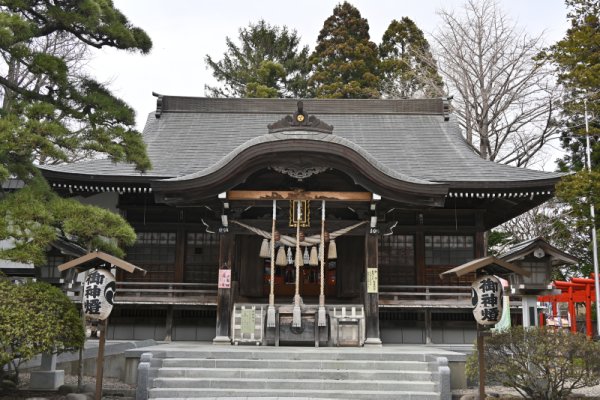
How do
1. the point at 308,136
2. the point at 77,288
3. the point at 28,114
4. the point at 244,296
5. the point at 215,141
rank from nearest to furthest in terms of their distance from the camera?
the point at 28,114, the point at 77,288, the point at 308,136, the point at 244,296, the point at 215,141

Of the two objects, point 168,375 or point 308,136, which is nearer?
point 168,375

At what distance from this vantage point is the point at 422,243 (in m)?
16.0

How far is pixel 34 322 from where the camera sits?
347 inches

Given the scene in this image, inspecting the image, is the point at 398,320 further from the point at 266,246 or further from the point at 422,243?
the point at 266,246

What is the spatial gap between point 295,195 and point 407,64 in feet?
68.3

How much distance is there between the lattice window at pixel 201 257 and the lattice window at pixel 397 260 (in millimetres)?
4419

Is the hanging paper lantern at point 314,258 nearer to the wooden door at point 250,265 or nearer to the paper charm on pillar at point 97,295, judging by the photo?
the wooden door at point 250,265

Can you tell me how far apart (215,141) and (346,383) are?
10740 mm

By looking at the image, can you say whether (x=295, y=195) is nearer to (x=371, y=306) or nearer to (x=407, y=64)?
(x=371, y=306)

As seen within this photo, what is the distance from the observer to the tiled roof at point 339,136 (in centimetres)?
1559

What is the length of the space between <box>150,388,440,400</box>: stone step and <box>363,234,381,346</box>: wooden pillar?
3431 mm

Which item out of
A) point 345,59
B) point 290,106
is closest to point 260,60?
point 345,59

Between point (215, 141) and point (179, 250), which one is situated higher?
point (215, 141)

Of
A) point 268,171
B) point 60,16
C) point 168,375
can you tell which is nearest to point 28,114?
Answer: point 60,16
